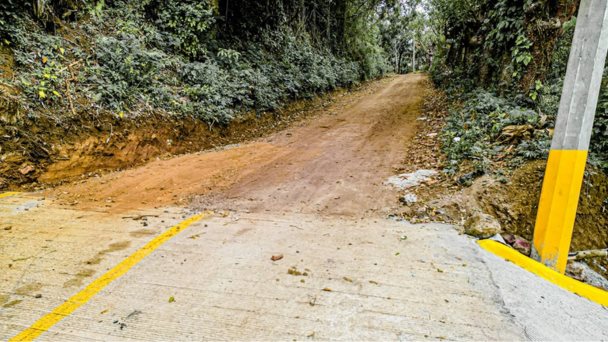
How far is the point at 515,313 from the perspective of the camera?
7.61ft

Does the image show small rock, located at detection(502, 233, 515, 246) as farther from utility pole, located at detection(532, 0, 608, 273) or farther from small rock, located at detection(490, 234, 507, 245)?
utility pole, located at detection(532, 0, 608, 273)

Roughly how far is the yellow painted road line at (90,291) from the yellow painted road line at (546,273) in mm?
3376

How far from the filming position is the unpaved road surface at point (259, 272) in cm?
218

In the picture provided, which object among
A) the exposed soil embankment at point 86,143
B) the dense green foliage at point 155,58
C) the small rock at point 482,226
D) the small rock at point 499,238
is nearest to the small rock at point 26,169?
the exposed soil embankment at point 86,143

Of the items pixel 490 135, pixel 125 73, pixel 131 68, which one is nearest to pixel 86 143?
pixel 125 73

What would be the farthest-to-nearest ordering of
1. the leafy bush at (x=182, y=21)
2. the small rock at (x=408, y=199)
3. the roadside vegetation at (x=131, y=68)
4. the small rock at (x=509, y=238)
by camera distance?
the leafy bush at (x=182, y=21) → the roadside vegetation at (x=131, y=68) → the small rock at (x=408, y=199) → the small rock at (x=509, y=238)

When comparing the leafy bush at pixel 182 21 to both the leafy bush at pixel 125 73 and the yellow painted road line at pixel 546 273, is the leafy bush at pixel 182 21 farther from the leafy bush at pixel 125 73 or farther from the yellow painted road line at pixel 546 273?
the yellow painted road line at pixel 546 273

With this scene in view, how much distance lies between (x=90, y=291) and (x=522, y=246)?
4055mm

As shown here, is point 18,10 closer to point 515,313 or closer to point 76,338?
point 76,338

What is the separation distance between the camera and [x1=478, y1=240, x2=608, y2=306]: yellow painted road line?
2748 millimetres

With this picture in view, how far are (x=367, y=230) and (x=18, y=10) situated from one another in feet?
23.9

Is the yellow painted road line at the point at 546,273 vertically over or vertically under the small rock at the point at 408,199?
under

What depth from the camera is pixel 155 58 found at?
7.58 metres

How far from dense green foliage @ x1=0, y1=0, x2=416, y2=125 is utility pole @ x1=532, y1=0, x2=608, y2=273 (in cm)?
668
